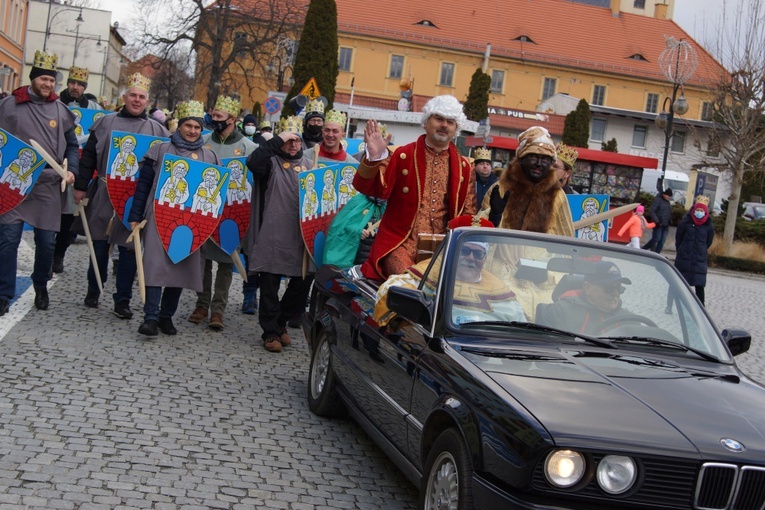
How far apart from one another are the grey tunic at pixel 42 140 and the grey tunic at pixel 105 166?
11.4 inches

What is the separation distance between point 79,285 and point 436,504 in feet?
26.2

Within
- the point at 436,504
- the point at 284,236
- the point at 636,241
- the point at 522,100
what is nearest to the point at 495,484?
the point at 436,504

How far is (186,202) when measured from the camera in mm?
9641

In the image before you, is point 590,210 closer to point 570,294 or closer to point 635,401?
point 570,294

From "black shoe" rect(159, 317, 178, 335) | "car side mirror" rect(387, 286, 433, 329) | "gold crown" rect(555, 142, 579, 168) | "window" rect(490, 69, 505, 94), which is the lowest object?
"black shoe" rect(159, 317, 178, 335)

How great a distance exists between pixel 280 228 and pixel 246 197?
889mm

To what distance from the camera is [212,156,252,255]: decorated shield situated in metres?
10.4

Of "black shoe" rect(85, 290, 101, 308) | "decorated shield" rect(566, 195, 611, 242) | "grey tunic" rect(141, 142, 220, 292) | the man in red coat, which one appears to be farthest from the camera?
"decorated shield" rect(566, 195, 611, 242)

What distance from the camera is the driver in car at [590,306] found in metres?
5.30

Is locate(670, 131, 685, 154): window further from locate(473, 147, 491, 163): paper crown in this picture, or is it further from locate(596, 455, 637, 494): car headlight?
locate(596, 455, 637, 494): car headlight

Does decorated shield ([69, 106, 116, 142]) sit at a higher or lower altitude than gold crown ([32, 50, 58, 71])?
lower

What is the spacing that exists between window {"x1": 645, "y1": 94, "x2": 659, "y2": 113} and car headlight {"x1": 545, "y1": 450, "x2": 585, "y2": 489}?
3066 inches

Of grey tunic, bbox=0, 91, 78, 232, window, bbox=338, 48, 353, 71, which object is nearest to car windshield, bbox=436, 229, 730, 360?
grey tunic, bbox=0, 91, 78, 232

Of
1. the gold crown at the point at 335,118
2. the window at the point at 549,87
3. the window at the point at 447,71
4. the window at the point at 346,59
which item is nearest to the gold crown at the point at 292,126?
the gold crown at the point at 335,118
